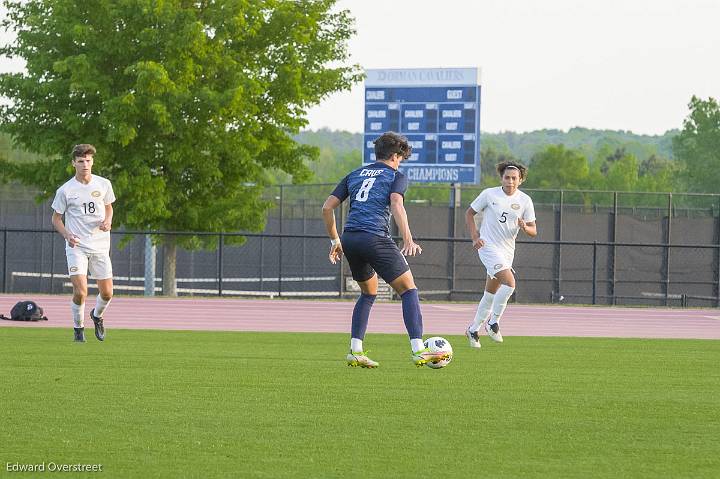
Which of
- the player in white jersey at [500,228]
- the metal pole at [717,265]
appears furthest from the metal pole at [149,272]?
the player in white jersey at [500,228]

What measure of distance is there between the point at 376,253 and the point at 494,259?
391cm

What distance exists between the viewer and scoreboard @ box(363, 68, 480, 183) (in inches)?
1309

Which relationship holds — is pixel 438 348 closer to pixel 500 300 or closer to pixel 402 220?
pixel 402 220

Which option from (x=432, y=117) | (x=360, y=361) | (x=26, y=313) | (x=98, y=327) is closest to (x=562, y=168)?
(x=432, y=117)

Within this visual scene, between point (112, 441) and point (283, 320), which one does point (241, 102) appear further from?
point (112, 441)

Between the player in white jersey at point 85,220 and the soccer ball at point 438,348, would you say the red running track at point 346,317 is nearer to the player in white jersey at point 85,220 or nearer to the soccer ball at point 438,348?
the player in white jersey at point 85,220

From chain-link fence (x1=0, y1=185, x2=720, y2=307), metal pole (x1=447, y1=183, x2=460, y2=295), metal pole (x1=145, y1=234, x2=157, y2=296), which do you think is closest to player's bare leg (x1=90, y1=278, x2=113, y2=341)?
metal pole (x1=145, y1=234, x2=157, y2=296)

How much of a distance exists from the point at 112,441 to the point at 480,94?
27611 mm

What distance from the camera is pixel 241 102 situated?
27703 millimetres

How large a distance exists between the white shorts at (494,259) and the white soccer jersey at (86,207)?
13.2 ft

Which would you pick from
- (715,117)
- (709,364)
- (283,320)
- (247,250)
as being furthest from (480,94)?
(715,117)

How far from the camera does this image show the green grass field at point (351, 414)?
5.77 metres

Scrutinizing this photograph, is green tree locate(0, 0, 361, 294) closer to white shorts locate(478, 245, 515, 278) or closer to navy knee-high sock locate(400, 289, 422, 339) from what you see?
white shorts locate(478, 245, 515, 278)

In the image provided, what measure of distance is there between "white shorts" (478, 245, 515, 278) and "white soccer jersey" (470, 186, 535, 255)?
48mm
